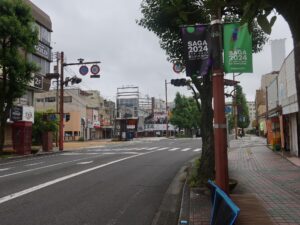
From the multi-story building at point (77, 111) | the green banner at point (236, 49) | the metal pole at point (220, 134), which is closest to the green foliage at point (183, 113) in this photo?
the multi-story building at point (77, 111)

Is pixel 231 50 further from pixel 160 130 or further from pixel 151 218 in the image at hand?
pixel 160 130

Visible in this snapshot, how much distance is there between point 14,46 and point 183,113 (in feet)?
217

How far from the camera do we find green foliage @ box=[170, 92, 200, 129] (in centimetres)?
9031

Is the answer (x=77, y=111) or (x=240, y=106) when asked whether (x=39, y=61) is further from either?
(x=77, y=111)

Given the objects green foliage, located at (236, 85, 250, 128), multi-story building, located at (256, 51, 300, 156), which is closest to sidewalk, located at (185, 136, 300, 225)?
multi-story building, located at (256, 51, 300, 156)

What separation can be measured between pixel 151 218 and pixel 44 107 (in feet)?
238

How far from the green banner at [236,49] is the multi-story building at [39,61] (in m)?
30.4

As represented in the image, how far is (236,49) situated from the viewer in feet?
22.4

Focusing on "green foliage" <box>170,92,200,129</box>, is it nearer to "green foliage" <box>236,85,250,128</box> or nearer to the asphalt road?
"green foliage" <box>236,85,250,128</box>

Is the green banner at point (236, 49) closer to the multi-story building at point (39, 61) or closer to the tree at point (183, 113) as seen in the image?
the multi-story building at point (39, 61)

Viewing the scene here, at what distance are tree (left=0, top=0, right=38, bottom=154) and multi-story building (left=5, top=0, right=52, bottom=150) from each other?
763 centimetres

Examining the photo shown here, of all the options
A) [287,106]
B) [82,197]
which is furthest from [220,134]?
[287,106]

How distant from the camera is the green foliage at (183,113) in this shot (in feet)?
296

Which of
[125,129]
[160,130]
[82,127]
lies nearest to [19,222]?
[125,129]
